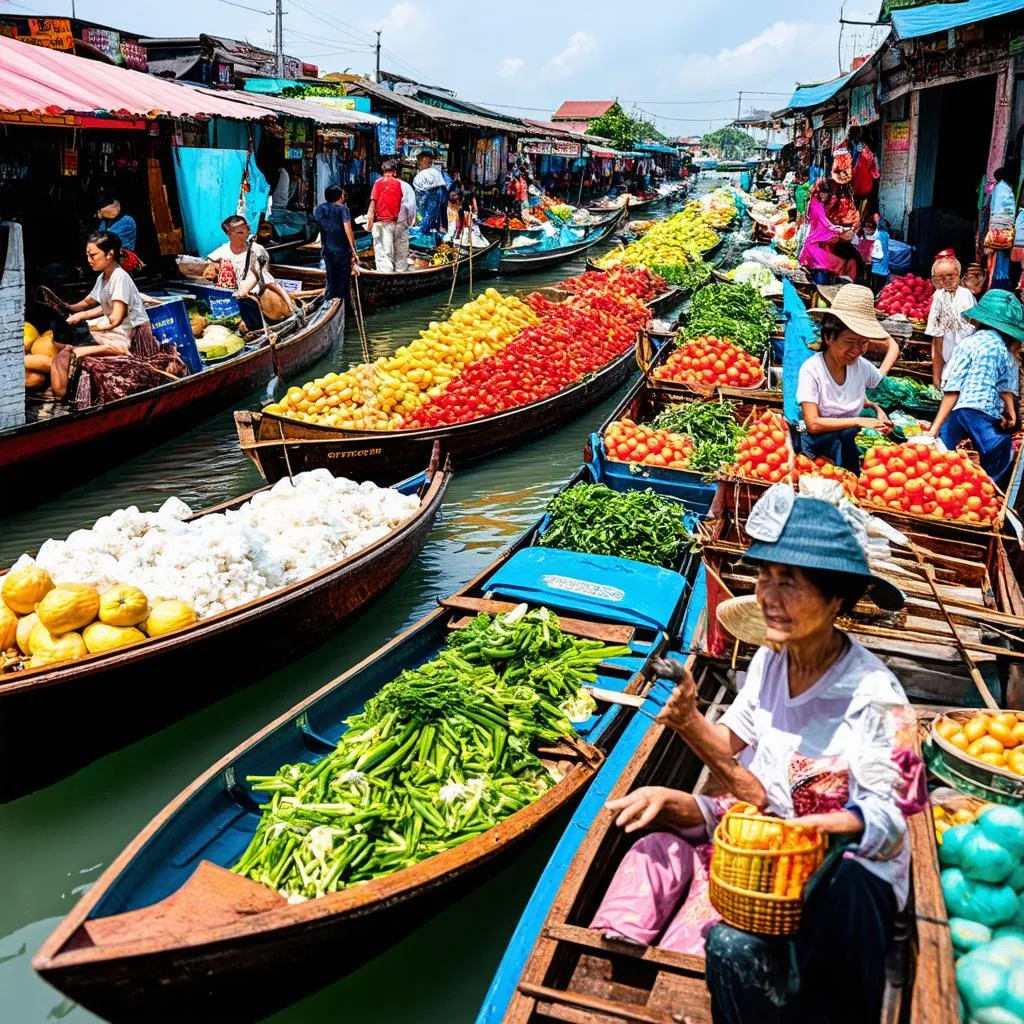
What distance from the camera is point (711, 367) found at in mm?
9328

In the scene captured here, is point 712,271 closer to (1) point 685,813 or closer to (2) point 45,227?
(2) point 45,227

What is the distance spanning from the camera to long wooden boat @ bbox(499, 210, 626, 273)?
72.8ft

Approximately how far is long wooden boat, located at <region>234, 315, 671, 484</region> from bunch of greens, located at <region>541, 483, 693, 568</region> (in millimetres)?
2391

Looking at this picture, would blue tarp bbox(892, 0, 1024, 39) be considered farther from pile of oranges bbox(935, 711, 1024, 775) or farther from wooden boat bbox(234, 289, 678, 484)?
pile of oranges bbox(935, 711, 1024, 775)

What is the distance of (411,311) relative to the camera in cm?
1839

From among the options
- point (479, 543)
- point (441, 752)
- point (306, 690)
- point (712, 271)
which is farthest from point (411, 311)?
point (441, 752)

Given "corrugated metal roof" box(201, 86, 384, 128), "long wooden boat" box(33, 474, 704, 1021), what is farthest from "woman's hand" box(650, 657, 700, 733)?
"corrugated metal roof" box(201, 86, 384, 128)

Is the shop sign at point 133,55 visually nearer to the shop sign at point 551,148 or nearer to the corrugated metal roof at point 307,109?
the corrugated metal roof at point 307,109

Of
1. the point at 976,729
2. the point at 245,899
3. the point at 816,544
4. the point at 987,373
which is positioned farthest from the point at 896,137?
the point at 245,899

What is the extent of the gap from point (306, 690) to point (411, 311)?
13.6 m

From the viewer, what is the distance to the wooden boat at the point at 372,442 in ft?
25.1

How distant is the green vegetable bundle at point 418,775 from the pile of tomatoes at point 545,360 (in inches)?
195

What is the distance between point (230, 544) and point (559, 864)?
2.89m

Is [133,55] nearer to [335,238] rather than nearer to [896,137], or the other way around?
[335,238]
